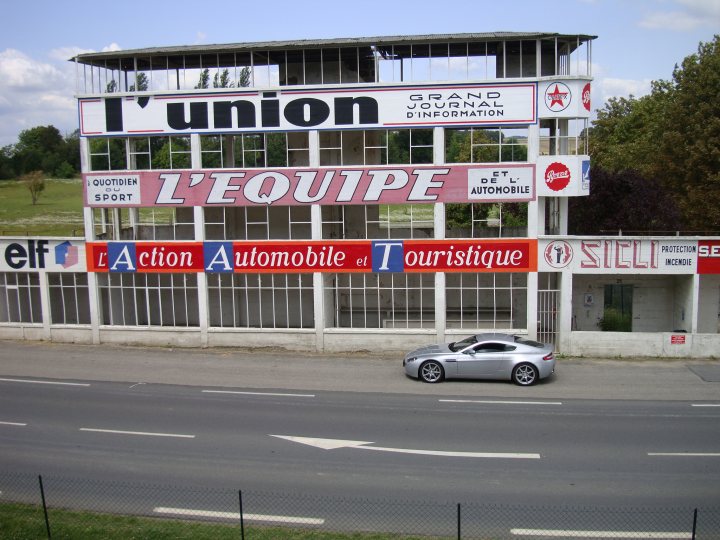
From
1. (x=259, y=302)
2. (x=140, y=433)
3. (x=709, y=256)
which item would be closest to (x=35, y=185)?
(x=259, y=302)

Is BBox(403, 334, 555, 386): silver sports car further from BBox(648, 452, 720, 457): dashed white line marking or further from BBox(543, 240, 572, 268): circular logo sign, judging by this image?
BBox(648, 452, 720, 457): dashed white line marking

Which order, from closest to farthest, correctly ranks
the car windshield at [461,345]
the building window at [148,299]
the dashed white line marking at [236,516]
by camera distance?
the dashed white line marking at [236,516] → the car windshield at [461,345] → the building window at [148,299]

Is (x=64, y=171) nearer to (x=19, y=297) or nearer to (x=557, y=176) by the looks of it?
(x=19, y=297)

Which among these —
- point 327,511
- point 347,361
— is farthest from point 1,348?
point 327,511

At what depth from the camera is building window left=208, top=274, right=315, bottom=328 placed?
2605cm

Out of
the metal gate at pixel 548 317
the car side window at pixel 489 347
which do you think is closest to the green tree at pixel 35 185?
the metal gate at pixel 548 317

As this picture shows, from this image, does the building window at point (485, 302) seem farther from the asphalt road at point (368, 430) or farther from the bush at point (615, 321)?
the asphalt road at point (368, 430)

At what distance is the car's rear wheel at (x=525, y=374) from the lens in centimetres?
1933

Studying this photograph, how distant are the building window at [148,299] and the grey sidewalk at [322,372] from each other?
1.72 meters

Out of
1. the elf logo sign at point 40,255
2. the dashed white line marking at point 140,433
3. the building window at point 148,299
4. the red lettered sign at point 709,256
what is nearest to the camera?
the dashed white line marking at point 140,433

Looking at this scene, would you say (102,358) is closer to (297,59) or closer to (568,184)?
(297,59)

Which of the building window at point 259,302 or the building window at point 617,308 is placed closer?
the building window at point 617,308

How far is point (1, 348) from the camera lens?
2514 centimetres

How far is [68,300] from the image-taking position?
27.2 metres
